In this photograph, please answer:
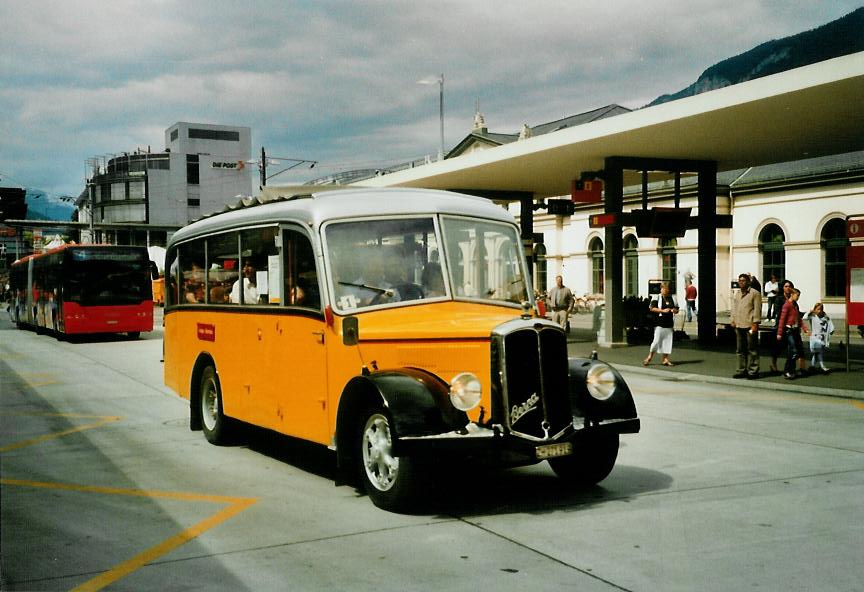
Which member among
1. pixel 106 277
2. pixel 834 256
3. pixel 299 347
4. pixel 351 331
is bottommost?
pixel 299 347

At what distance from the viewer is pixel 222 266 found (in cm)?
991

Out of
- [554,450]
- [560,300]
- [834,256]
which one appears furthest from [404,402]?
[834,256]

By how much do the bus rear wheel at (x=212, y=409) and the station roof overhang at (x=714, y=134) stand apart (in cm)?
1110

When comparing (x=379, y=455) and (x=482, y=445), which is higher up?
(x=482, y=445)

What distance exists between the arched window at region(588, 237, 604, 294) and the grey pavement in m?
20.6

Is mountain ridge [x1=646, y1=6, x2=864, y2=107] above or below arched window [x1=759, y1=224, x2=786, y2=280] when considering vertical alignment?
above

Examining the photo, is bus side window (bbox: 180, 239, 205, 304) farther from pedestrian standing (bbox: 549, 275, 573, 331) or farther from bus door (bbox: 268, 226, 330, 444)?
pedestrian standing (bbox: 549, 275, 573, 331)

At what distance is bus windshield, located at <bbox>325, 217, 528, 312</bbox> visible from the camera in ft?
25.0

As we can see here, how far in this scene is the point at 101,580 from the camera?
521 centimetres

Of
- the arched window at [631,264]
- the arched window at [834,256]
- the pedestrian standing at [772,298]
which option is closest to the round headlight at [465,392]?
the pedestrian standing at [772,298]

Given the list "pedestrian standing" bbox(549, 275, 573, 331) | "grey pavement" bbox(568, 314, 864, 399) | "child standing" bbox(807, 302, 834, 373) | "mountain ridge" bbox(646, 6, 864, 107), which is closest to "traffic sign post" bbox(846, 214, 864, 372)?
"child standing" bbox(807, 302, 834, 373)

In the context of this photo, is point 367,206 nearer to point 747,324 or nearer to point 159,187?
point 747,324

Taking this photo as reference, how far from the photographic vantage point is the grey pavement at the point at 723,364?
15.5m

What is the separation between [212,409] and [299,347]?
110 inches
